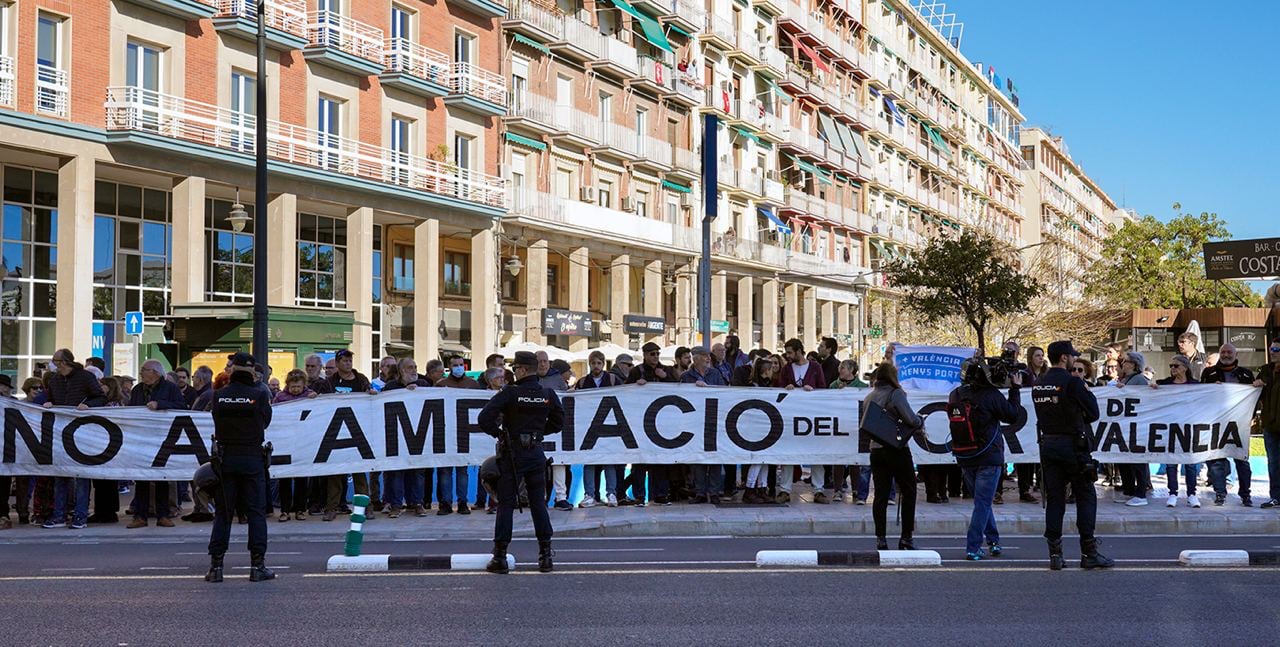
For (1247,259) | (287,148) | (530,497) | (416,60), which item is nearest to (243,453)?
(530,497)

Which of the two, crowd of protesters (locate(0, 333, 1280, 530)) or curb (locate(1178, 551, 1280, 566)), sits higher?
crowd of protesters (locate(0, 333, 1280, 530))

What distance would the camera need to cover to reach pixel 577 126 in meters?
43.9

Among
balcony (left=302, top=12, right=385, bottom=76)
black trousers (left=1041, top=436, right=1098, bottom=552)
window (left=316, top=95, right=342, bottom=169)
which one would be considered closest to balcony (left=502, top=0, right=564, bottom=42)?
balcony (left=302, top=12, right=385, bottom=76)

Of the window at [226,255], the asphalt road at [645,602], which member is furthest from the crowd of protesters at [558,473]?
the window at [226,255]

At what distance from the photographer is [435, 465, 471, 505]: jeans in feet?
51.2

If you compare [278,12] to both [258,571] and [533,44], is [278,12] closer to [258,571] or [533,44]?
[533,44]

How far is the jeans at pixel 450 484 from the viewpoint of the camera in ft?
51.2

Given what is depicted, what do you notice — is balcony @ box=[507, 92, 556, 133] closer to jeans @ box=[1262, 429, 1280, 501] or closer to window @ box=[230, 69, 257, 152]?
window @ box=[230, 69, 257, 152]

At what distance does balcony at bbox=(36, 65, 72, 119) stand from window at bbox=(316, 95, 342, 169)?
7140 mm

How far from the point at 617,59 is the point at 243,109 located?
17.6 metres

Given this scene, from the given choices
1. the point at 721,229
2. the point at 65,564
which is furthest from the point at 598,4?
the point at 65,564

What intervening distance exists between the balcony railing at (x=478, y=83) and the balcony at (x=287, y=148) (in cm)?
228

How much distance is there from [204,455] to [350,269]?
65.2ft

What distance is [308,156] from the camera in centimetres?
3256
